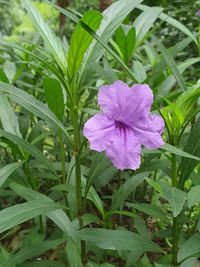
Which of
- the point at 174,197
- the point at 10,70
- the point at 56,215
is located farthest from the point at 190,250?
the point at 10,70

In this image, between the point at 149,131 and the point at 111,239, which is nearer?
the point at 149,131

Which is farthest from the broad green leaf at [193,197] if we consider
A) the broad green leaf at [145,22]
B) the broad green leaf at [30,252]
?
the broad green leaf at [145,22]

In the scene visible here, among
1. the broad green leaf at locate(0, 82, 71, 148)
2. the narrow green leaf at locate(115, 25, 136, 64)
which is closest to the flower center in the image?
the broad green leaf at locate(0, 82, 71, 148)

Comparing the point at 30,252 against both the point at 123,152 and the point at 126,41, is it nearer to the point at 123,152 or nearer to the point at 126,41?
the point at 123,152

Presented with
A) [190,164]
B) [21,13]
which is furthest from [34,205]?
Result: [21,13]

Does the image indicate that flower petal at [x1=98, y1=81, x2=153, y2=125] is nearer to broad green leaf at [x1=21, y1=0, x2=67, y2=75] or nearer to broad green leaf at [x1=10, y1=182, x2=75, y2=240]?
broad green leaf at [x1=21, y1=0, x2=67, y2=75]

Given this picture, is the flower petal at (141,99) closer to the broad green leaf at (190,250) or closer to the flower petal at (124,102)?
the flower petal at (124,102)
